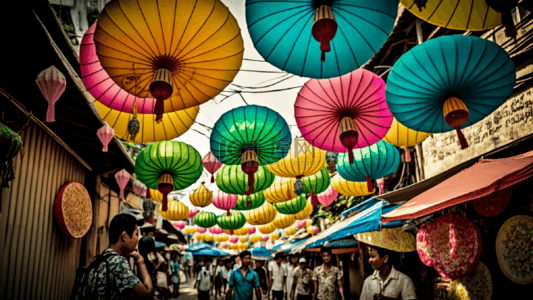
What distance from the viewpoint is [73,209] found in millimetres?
7133

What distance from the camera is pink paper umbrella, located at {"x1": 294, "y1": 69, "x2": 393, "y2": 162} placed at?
4.85 m

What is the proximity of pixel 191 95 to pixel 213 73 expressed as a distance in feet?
1.54

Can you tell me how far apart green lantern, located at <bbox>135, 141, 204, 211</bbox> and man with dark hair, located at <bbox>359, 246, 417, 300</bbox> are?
3.70 metres

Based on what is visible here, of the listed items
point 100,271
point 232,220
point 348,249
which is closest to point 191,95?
point 100,271

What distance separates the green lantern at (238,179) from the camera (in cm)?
784

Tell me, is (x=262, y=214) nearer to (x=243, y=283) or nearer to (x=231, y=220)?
(x=231, y=220)

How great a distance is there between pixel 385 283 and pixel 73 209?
618cm

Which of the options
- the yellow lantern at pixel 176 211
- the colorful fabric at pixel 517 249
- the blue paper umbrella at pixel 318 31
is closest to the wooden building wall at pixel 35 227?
the blue paper umbrella at pixel 318 31

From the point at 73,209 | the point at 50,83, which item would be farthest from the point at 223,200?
the point at 50,83

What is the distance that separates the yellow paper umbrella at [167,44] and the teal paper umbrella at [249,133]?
191 centimetres

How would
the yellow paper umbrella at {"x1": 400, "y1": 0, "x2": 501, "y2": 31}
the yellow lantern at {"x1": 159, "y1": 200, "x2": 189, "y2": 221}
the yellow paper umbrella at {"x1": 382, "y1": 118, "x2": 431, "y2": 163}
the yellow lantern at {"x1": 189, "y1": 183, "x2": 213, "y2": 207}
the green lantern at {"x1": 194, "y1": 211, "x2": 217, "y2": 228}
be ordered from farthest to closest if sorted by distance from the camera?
the green lantern at {"x1": 194, "y1": 211, "x2": 217, "y2": 228} → the yellow lantern at {"x1": 159, "y1": 200, "x2": 189, "y2": 221} → the yellow lantern at {"x1": 189, "y1": 183, "x2": 213, "y2": 207} → the yellow paper umbrella at {"x1": 382, "y1": 118, "x2": 431, "y2": 163} → the yellow paper umbrella at {"x1": 400, "y1": 0, "x2": 501, "y2": 31}

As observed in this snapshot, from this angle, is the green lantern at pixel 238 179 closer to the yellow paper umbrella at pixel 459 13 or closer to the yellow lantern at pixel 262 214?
the yellow lantern at pixel 262 214

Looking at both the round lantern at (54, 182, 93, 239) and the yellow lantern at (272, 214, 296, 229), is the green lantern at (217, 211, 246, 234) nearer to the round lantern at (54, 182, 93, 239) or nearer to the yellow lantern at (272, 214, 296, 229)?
the yellow lantern at (272, 214, 296, 229)

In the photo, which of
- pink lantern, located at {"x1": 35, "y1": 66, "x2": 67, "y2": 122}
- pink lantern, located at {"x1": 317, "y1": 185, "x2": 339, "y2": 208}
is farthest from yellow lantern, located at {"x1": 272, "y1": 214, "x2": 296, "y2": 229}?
pink lantern, located at {"x1": 35, "y1": 66, "x2": 67, "y2": 122}
